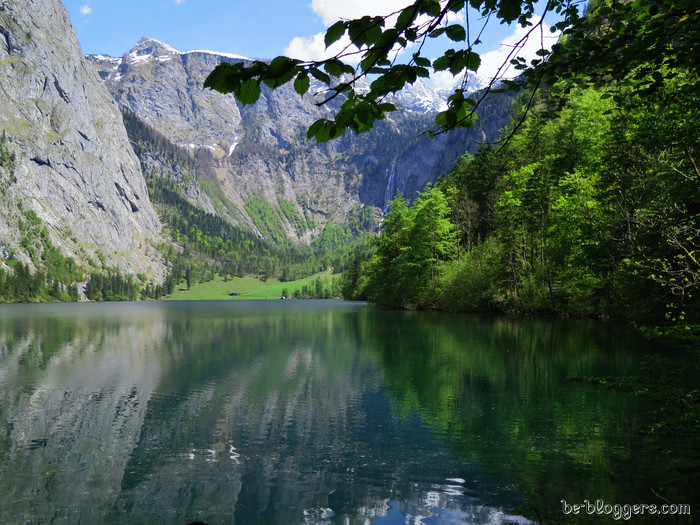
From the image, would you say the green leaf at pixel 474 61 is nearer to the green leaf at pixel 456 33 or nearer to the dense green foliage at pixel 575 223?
the green leaf at pixel 456 33

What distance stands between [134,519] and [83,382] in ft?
46.3

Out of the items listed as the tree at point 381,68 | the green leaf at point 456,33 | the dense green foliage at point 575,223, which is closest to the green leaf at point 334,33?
the tree at point 381,68

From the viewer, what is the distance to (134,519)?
25.7 feet

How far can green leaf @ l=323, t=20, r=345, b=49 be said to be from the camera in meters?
2.63

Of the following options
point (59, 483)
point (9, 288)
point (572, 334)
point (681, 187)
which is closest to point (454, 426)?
point (59, 483)

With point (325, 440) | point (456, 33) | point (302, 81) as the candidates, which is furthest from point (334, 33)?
point (325, 440)

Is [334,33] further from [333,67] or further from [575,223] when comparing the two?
[575,223]

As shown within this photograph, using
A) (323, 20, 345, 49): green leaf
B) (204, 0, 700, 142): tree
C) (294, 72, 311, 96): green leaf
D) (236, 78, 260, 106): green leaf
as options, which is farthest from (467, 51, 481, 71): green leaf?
(236, 78, 260, 106): green leaf

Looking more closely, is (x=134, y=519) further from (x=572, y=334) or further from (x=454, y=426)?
(x=572, y=334)

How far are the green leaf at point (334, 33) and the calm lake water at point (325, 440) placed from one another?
766 cm

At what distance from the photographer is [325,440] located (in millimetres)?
11602

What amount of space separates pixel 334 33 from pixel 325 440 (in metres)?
10.9

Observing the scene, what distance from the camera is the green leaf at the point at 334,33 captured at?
2.63 meters

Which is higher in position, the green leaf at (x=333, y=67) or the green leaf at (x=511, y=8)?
the green leaf at (x=511, y=8)
